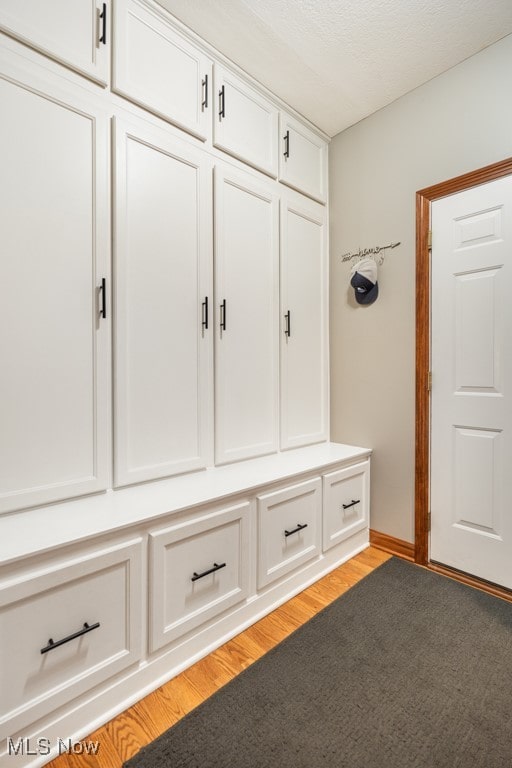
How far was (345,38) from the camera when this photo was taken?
189 cm

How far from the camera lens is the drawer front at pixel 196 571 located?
4.52ft

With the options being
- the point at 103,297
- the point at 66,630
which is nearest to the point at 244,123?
the point at 103,297

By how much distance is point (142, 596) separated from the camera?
4.37 feet

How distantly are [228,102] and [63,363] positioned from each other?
1646 millimetres

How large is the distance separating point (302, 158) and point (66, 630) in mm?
2747

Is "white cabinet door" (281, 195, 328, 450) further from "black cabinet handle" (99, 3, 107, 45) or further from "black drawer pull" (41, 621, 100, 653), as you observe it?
"black drawer pull" (41, 621, 100, 653)

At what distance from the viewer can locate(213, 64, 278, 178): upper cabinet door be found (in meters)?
1.97

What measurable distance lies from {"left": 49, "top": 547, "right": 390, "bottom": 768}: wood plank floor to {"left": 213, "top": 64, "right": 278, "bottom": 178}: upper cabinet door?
2.37 meters

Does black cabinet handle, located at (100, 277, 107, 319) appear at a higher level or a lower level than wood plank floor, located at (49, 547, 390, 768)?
higher

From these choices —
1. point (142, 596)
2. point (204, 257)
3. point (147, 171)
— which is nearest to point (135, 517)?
point (142, 596)

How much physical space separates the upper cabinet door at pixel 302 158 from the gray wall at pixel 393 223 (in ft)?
0.33

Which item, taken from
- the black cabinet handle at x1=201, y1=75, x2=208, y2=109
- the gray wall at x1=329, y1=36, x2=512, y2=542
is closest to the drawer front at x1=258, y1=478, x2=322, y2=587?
the gray wall at x1=329, y1=36, x2=512, y2=542

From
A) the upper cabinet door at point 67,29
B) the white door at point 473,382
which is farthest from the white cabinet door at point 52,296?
the white door at point 473,382

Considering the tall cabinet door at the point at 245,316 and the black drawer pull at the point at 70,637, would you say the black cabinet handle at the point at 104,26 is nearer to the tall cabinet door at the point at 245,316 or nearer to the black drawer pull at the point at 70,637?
the tall cabinet door at the point at 245,316
